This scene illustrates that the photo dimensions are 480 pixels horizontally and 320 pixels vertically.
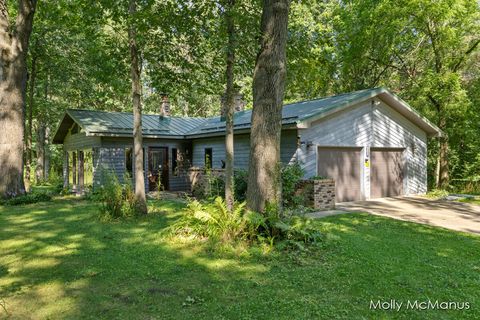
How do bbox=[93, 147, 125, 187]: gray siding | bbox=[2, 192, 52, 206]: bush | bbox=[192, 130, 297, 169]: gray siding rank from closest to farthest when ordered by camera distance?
bbox=[2, 192, 52, 206]: bush
bbox=[192, 130, 297, 169]: gray siding
bbox=[93, 147, 125, 187]: gray siding

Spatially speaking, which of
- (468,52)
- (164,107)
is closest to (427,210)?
(468,52)

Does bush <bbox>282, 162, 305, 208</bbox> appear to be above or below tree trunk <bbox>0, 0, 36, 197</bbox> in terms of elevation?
below

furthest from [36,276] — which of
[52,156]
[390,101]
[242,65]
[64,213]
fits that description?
[52,156]

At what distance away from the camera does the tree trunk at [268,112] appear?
5898 mm

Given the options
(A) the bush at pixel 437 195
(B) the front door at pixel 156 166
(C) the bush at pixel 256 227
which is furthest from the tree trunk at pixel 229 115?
(A) the bush at pixel 437 195

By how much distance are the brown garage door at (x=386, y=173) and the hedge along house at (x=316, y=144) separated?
4cm

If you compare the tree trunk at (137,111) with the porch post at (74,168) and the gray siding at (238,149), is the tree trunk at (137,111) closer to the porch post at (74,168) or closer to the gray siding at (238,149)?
the gray siding at (238,149)

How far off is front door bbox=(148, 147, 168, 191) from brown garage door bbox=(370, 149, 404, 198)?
8.99 meters

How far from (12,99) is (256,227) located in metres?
10.5

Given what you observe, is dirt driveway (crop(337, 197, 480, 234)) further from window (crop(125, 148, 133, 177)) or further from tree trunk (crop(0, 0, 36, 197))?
tree trunk (crop(0, 0, 36, 197))

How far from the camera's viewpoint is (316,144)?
36.7 feet

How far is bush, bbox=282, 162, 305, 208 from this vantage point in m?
9.78

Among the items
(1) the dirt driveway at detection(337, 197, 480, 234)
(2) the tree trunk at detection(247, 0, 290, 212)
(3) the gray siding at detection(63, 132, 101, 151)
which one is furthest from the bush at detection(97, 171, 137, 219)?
(3) the gray siding at detection(63, 132, 101, 151)

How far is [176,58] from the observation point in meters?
8.38
